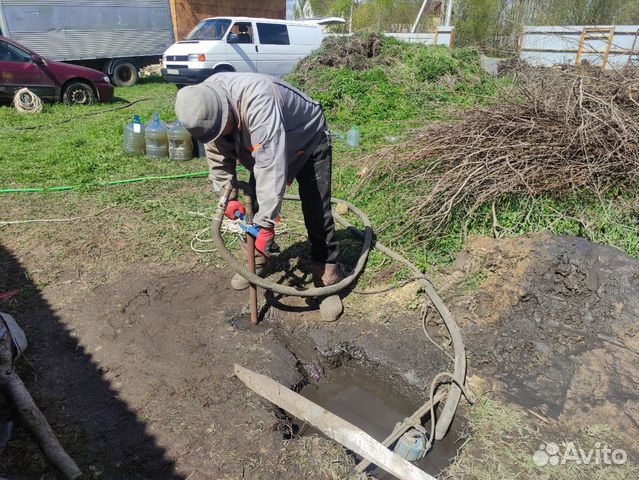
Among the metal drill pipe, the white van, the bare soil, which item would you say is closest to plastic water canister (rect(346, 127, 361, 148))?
the bare soil

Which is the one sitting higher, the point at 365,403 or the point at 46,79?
the point at 46,79

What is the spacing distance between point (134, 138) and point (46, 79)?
5.43 meters

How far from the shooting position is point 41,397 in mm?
2768

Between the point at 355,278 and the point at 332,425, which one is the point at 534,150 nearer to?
the point at 355,278

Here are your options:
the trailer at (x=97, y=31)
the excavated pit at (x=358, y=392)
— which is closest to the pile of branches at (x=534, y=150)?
the excavated pit at (x=358, y=392)

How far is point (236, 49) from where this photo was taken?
12.0 metres

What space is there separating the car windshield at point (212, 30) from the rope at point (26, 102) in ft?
14.0

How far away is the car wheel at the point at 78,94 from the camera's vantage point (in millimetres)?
11031

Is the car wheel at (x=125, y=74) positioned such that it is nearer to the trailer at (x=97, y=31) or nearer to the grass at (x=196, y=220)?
the trailer at (x=97, y=31)

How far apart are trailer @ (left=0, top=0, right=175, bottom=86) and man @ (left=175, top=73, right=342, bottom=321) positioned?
1373 centimetres

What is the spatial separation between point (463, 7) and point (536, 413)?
2267cm

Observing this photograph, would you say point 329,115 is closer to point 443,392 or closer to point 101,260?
point 101,260

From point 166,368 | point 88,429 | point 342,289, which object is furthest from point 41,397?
point 342,289

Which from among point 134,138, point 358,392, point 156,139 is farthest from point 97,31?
point 358,392
